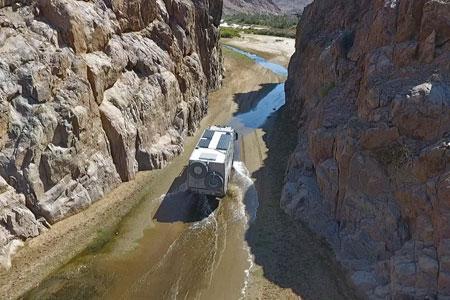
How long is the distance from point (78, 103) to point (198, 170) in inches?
365

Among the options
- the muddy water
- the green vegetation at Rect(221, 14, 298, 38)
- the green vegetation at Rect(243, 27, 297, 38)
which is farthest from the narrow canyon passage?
the green vegetation at Rect(243, 27, 297, 38)

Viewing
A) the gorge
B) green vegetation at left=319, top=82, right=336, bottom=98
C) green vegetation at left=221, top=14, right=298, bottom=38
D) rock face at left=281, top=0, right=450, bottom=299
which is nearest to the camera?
rock face at left=281, top=0, right=450, bottom=299

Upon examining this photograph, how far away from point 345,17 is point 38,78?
85.1 feet

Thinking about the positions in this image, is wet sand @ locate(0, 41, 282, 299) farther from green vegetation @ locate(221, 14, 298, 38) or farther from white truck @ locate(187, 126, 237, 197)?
green vegetation @ locate(221, 14, 298, 38)

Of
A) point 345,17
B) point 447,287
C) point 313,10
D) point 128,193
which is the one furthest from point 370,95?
point 313,10

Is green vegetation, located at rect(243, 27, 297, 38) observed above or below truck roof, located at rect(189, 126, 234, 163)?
below

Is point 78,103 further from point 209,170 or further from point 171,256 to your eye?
point 171,256

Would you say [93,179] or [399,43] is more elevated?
[399,43]

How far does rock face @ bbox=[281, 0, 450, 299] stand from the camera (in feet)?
65.2

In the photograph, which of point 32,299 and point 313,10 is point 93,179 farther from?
point 313,10

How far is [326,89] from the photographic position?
34688mm

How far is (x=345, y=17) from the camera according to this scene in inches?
1446

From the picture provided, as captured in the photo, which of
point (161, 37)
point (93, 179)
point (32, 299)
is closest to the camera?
point (32, 299)

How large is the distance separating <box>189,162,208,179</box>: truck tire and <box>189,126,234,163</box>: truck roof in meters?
0.45
